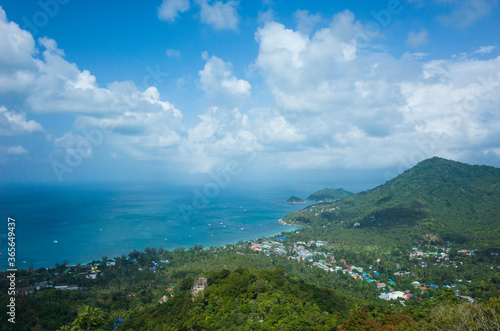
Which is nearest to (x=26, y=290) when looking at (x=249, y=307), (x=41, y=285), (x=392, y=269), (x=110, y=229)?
(x=41, y=285)

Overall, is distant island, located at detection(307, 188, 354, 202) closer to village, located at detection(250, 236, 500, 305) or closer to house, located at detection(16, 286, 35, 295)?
village, located at detection(250, 236, 500, 305)

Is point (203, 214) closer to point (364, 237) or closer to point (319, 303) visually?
point (364, 237)

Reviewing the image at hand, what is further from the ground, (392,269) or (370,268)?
(392,269)

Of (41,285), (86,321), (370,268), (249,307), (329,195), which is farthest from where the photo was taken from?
(329,195)

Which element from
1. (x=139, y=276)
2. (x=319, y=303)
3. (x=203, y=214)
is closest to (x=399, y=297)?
(x=319, y=303)

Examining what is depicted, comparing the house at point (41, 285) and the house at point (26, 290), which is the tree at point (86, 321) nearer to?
the house at point (26, 290)

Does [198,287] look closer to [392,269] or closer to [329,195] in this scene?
[392,269]

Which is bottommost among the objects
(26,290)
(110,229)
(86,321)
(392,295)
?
(392,295)

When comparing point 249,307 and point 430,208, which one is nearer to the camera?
point 249,307

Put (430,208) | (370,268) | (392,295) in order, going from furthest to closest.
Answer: (430,208)
(370,268)
(392,295)
